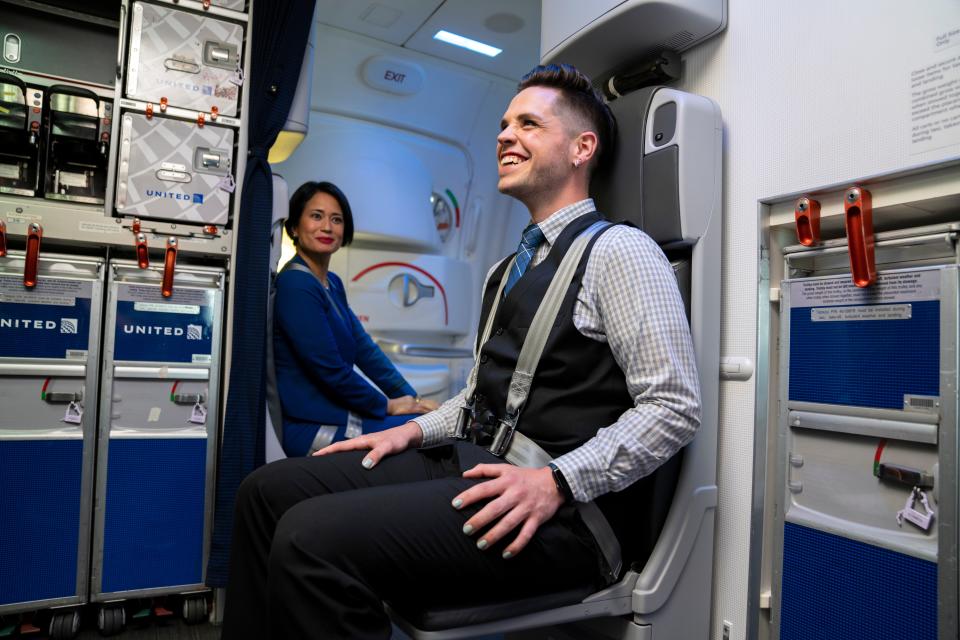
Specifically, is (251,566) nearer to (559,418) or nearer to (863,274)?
(559,418)

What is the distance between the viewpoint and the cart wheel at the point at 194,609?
9.07ft

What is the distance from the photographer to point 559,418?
1450 mm

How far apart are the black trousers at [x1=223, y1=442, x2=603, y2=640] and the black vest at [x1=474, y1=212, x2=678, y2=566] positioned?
0.15 meters

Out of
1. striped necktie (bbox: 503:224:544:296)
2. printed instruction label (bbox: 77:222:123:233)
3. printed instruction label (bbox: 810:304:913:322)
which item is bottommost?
printed instruction label (bbox: 810:304:913:322)

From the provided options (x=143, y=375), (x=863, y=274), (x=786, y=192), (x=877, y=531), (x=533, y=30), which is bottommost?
(x=877, y=531)

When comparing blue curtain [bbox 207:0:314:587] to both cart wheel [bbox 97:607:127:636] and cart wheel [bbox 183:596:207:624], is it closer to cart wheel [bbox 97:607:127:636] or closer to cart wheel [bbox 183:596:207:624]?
cart wheel [bbox 183:596:207:624]

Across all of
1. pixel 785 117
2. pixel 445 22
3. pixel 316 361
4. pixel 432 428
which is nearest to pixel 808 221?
pixel 785 117

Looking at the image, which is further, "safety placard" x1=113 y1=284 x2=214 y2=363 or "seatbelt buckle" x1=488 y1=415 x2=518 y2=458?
"safety placard" x1=113 y1=284 x2=214 y2=363

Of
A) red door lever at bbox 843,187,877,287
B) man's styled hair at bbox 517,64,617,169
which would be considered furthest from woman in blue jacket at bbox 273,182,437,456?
red door lever at bbox 843,187,877,287

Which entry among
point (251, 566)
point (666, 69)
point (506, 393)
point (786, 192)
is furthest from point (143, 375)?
point (786, 192)

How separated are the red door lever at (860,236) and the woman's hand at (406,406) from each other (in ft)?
7.33

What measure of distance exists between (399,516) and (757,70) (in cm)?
151

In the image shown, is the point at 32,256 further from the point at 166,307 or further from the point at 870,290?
the point at 870,290

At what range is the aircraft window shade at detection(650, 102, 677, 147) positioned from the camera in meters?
1.68
